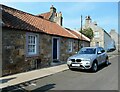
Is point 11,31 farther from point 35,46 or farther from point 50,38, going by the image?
point 50,38

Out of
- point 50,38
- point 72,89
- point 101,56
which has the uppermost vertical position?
point 50,38

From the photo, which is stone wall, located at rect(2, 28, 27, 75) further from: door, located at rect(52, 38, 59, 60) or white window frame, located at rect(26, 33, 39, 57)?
door, located at rect(52, 38, 59, 60)

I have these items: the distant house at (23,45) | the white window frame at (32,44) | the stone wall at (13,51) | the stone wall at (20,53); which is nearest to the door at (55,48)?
the distant house at (23,45)

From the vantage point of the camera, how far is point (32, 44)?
44.5 ft

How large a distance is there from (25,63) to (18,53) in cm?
98

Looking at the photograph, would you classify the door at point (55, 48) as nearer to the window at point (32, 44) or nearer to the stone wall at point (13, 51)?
the window at point (32, 44)

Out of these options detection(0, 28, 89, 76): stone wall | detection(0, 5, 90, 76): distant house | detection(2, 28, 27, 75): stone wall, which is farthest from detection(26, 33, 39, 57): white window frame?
detection(2, 28, 27, 75): stone wall

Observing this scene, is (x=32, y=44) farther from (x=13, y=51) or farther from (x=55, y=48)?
(x=55, y=48)

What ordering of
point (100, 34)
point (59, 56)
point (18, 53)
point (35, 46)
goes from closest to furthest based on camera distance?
point (18, 53)
point (35, 46)
point (59, 56)
point (100, 34)

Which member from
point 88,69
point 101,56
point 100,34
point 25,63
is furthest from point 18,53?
point 100,34

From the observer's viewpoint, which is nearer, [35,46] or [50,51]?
[35,46]

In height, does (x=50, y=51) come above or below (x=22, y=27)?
A: below

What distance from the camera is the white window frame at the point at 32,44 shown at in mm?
12955

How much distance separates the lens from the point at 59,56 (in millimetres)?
17797
